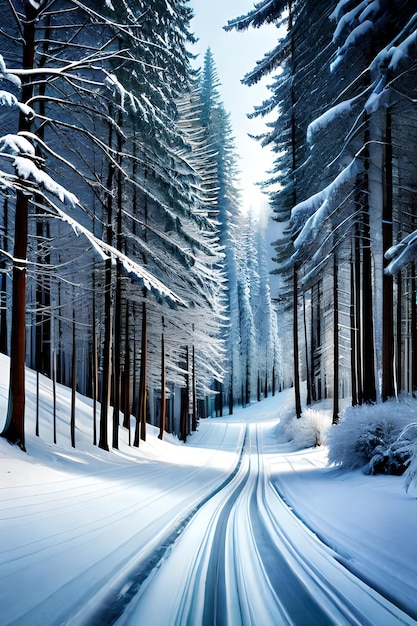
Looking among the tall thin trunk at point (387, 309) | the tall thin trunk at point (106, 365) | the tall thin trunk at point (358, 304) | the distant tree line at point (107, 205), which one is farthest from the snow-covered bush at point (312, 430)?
the tall thin trunk at point (106, 365)

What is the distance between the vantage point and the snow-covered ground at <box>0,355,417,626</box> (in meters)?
2.31

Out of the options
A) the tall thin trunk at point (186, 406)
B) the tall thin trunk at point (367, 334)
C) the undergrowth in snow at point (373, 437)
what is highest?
the tall thin trunk at point (367, 334)

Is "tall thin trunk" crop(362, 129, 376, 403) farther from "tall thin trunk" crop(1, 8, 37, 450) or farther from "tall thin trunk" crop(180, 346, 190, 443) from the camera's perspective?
"tall thin trunk" crop(180, 346, 190, 443)

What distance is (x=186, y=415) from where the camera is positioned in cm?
2467

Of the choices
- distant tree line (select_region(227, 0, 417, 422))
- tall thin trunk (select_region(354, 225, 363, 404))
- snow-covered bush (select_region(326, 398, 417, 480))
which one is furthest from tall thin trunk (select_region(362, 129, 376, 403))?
snow-covered bush (select_region(326, 398, 417, 480))

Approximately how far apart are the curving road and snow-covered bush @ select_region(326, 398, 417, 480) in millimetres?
3276

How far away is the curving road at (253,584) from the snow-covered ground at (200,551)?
0.01m

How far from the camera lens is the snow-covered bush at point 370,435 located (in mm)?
6984

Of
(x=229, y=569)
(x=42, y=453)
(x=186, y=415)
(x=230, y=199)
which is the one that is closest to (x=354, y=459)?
(x=229, y=569)

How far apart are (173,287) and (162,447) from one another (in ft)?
24.7

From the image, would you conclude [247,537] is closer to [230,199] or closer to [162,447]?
[162,447]

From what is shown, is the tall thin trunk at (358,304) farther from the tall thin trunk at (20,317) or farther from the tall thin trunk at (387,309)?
the tall thin trunk at (20,317)

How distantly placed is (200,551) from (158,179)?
1461cm

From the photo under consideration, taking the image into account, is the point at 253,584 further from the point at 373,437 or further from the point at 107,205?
the point at 107,205
